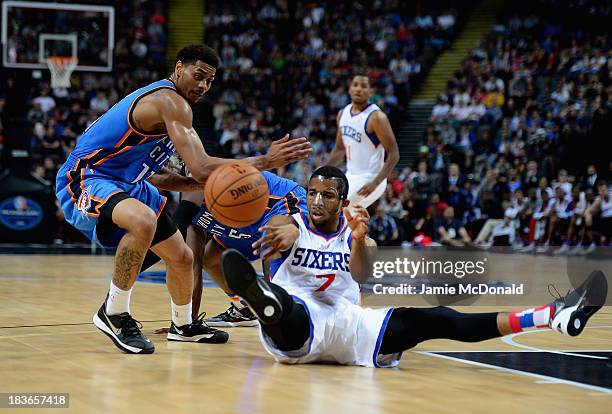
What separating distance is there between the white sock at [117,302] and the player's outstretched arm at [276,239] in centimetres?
112

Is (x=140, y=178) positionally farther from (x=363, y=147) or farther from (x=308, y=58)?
(x=308, y=58)

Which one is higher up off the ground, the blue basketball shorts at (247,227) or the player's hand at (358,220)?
the player's hand at (358,220)

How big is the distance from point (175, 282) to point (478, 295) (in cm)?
471

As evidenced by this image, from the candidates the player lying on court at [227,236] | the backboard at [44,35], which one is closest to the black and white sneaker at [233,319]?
the player lying on court at [227,236]

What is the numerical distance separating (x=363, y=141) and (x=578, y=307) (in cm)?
493

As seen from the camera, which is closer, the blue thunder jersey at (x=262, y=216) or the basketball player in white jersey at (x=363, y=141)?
the blue thunder jersey at (x=262, y=216)

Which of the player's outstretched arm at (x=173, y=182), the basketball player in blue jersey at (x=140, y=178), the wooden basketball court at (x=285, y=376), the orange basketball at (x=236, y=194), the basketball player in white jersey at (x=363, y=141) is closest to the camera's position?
the wooden basketball court at (x=285, y=376)

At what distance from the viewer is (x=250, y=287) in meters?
4.73

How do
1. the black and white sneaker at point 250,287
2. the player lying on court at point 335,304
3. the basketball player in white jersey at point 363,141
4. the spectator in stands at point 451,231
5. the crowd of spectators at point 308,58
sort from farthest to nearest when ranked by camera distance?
the crowd of spectators at point 308,58, the spectator in stands at point 451,231, the basketball player in white jersey at point 363,141, the player lying on court at point 335,304, the black and white sneaker at point 250,287

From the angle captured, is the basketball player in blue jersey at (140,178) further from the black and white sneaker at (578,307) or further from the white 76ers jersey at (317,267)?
the black and white sneaker at (578,307)

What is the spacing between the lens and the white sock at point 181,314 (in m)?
6.26

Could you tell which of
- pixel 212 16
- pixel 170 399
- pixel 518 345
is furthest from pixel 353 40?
pixel 170 399

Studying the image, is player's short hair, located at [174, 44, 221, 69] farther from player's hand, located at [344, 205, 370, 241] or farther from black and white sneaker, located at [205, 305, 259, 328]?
black and white sneaker, located at [205, 305, 259, 328]

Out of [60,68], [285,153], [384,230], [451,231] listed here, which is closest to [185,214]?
[285,153]
